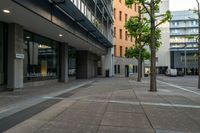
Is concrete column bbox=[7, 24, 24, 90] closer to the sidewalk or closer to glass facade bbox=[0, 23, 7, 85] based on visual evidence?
glass facade bbox=[0, 23, 7, 85]

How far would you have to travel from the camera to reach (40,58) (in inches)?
966

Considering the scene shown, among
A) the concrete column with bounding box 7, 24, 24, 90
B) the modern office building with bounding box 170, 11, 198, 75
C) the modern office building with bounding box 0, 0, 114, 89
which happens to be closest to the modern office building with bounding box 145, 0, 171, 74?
the modern office building with bounding box 170, 11, 198, 75

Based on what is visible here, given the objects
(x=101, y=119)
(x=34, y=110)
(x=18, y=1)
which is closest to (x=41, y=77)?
(x=18, y=1)

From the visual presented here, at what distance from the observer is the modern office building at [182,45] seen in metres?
92.1

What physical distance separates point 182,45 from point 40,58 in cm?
7826

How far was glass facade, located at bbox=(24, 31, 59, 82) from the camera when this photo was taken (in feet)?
70.4

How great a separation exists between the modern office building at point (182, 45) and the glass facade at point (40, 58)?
66460 mm

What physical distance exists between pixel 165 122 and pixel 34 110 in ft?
15.1

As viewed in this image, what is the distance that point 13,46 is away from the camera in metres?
17.6

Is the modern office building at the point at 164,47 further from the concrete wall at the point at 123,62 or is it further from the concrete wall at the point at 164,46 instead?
the concrete wall at the point at 123,62

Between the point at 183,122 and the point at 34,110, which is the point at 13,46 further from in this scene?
the point at 183,122

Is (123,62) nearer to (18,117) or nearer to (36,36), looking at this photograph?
(36,36)

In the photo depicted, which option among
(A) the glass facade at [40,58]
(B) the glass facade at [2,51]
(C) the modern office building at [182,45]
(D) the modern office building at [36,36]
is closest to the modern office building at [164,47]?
(C) the modern office building at [182,45]

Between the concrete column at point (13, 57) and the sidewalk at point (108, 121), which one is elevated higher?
the concrete column at point (13, 57)
